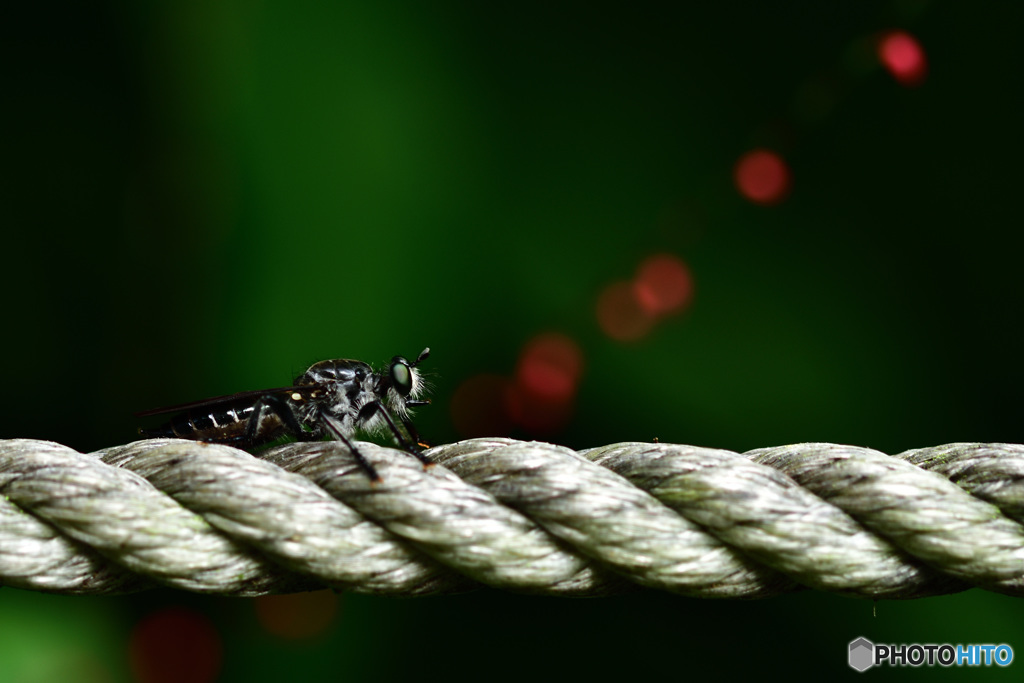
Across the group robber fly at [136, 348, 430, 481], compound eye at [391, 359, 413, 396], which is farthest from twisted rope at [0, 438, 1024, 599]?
compound eye at [391, 359, 413, 396]

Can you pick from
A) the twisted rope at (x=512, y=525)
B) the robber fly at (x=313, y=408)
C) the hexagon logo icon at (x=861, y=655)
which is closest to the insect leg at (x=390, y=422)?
the robber fly at (x=313, y=408)

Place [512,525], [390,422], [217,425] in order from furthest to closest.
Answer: [217,425], [390,422], [512,525]

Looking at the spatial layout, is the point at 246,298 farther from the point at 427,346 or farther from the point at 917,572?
the point at 917,572

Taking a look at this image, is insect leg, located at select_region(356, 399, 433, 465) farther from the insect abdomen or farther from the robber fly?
the insect abdomen

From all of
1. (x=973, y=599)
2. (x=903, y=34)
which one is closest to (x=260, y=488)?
(x=973, y=599)

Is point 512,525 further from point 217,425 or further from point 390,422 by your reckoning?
point 217,425

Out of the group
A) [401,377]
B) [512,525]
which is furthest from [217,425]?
[512,525]
